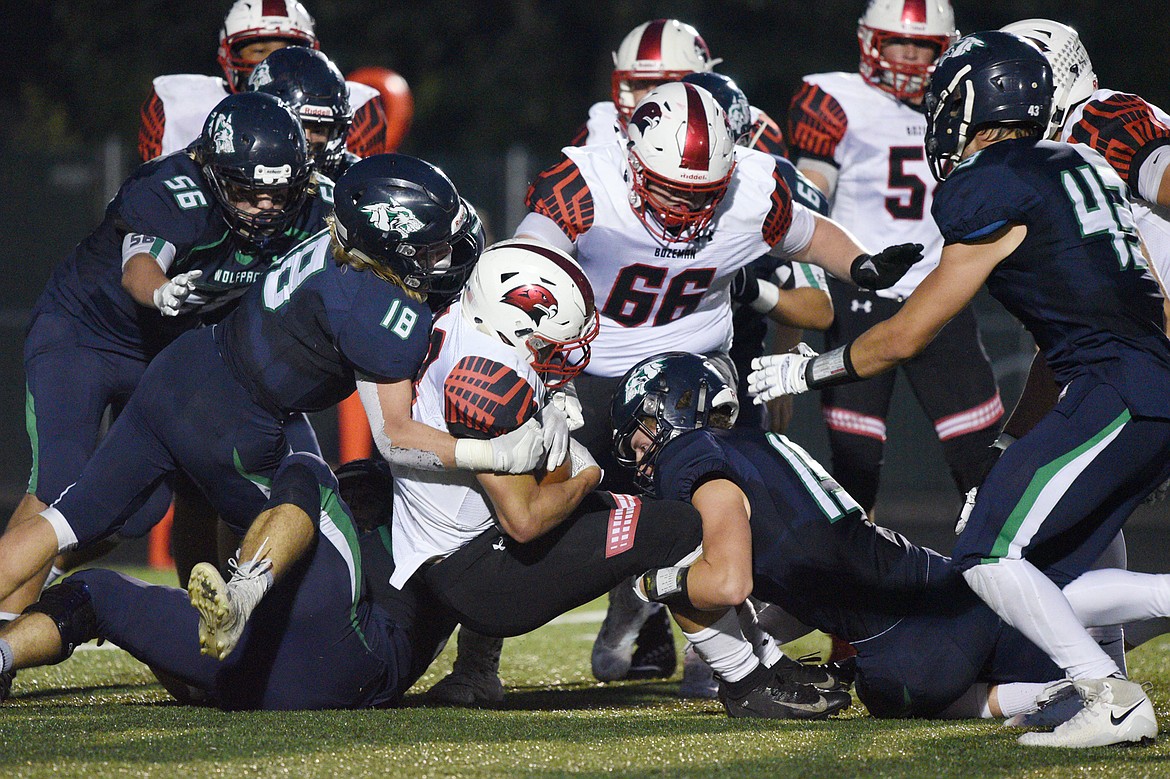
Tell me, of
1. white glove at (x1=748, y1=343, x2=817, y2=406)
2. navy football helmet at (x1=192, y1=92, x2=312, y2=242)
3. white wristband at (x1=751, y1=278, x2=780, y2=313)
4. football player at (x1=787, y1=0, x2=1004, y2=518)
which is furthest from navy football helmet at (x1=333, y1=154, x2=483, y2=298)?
football player at (x1=787, y1=0, x2=1004, y2=518)

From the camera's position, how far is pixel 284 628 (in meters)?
3.67

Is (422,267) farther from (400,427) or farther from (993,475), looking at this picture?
(993,475)

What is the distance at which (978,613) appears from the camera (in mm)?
3543

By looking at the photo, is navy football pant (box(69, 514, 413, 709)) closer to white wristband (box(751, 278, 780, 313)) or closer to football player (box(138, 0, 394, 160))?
white wristband (box(751, 278, 780, 313))

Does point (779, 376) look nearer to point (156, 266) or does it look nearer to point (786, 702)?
point (786, 702)

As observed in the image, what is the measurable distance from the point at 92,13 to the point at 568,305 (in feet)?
39.3

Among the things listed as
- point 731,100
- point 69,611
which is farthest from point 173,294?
point 731,100

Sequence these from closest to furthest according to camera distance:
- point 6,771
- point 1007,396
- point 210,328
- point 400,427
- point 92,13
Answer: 1. point 6,771
2. point 400,427
3. point 210,328
4. point 1007,396
5. point 92,13

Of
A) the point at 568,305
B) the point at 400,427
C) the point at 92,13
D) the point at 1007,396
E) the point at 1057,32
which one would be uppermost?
the point at 1057,32

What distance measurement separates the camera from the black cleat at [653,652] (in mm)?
4801

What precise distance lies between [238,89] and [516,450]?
270cm

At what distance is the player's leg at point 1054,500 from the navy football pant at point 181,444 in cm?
182

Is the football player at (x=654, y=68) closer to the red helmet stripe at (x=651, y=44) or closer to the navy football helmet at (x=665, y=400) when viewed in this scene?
the red helmet stripe at (x=651, y=44)

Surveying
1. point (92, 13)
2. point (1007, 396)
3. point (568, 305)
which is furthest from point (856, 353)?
point (92, 13)
